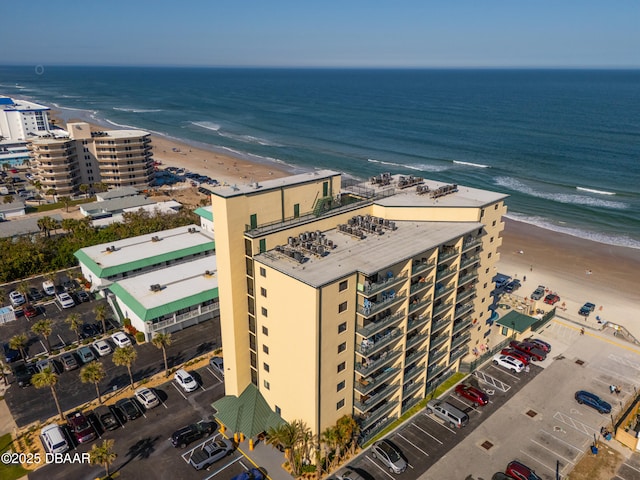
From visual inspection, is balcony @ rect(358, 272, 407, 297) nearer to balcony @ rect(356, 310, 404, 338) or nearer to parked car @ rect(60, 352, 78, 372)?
balcony @ rect(356, 310, 404, 338)

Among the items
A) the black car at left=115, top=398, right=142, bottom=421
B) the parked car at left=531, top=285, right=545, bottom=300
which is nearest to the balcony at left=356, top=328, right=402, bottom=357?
the black car at left=115, top=398, right=142, bottom=421

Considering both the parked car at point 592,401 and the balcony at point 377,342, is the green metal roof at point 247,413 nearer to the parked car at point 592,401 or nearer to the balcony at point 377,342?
the balcony at point 377,342

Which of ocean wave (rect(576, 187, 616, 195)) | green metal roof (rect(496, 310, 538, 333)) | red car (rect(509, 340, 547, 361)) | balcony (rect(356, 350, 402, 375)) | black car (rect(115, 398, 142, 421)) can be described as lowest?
red car (rect(509, 340, 547, 361))

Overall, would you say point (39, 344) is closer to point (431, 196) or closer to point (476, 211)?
point (431, 196)

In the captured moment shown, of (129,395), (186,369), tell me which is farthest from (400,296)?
(129,395)

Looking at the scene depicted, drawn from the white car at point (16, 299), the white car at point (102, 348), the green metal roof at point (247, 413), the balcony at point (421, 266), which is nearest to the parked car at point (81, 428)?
the green metal roof at point (247, 413)

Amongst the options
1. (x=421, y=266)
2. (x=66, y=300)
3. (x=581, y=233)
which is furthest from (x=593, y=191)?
(x=66, y=300)

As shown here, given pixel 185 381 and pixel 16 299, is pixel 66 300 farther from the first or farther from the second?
pixel 185 381
